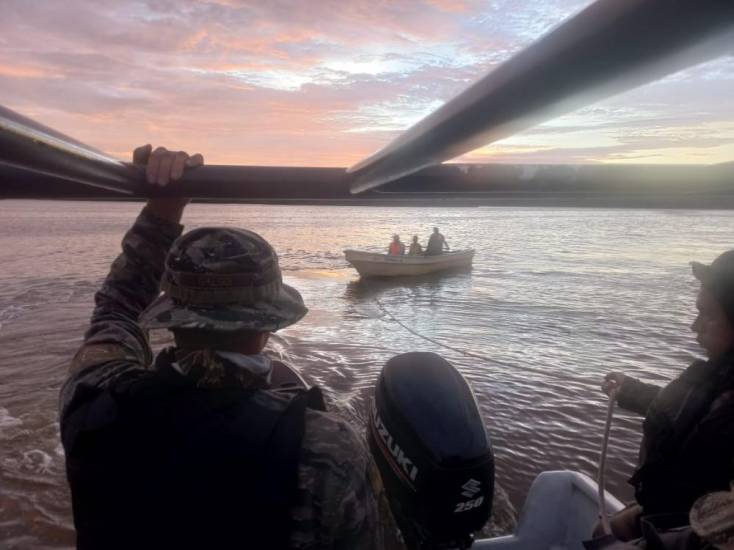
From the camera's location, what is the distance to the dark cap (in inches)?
108

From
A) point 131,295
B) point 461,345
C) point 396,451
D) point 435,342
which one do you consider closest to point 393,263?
point 435,342

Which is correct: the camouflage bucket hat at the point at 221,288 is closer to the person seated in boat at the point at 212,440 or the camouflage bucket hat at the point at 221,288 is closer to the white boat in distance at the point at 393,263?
the person seated in boat at the point at 212,440

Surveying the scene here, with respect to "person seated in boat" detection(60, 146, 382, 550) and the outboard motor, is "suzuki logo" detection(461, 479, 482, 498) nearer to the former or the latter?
the outboard motor

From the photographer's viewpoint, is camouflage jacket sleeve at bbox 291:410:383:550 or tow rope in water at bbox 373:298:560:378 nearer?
camouflage jacket sleeve at bbox 291:410:383:550

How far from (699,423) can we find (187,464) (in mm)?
2298

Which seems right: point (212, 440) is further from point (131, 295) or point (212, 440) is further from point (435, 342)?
point (435, 342)

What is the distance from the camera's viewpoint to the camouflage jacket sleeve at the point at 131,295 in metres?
2.10

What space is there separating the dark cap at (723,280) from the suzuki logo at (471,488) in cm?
149

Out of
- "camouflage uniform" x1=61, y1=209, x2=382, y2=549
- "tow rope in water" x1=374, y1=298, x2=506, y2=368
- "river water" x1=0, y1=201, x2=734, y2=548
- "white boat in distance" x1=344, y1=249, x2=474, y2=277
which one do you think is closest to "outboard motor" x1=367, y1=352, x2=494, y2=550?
"camouflage uniform" x1=61, y1=209, x2=382, y2=549

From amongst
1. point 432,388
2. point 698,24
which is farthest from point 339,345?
point 698,24

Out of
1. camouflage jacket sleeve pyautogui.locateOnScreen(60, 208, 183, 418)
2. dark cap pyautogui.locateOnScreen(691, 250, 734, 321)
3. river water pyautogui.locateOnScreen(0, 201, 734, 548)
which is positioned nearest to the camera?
camouflage jacket sleeve pyautogui.locateOnScreen(60, 208, 183, 418)

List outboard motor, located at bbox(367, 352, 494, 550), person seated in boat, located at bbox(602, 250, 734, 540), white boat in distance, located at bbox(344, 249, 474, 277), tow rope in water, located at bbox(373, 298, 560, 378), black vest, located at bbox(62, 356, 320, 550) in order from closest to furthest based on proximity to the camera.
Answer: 1. black vest, located at bbox(62, 356, 320, 550)
2. outboard motor, located at bbox(367, 352, 494, 550)
3. person seated in boat, located at bbox(602, 250, 734, 540)
4. tow rope in water, located at bbox(373, 298, 560, 378)
5. white boat in distance, located at bbox(344, 249, 474, 277)

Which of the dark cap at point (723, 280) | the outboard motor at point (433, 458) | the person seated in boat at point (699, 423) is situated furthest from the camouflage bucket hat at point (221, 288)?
the dark cap at point (723, 280)

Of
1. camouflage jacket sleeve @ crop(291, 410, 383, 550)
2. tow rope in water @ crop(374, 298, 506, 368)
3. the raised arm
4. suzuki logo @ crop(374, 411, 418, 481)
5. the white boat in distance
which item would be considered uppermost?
the raised arm
